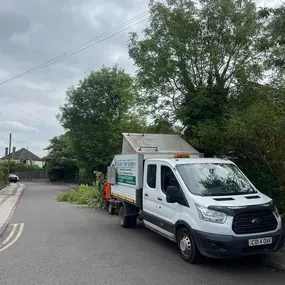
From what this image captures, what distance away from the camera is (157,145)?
9.97 m

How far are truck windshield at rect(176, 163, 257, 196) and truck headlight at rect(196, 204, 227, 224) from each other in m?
0.59

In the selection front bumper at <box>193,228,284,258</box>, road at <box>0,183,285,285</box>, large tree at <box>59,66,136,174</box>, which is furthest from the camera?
large tree at <box>59,66,136,174</box>

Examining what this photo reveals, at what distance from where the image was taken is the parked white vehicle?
574 cm

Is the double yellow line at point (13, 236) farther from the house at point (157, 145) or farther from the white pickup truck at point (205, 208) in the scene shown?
the house at point (157, 145)

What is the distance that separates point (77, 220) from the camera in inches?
482

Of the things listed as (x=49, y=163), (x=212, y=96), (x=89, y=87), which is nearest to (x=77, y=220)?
(x=212, y=96)

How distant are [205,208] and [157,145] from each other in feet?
13.9

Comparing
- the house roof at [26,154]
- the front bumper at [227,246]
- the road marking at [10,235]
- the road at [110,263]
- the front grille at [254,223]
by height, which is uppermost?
the house roof at [26,154]

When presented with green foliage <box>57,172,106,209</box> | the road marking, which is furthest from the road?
green foliage <box>57,172,106,209</box>

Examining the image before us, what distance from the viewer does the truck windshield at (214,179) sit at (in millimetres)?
6715

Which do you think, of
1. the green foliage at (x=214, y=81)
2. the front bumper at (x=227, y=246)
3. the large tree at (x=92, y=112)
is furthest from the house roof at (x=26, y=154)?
the front bumper at (x=227, y=246)

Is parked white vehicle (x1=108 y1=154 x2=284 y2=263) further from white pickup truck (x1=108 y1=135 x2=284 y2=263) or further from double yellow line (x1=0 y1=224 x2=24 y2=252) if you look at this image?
double yellow line (x1=0 y1=224 x2=24 y2=252)

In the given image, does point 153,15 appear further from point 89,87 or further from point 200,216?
point 89,87

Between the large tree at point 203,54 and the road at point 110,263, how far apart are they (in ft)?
15.3
